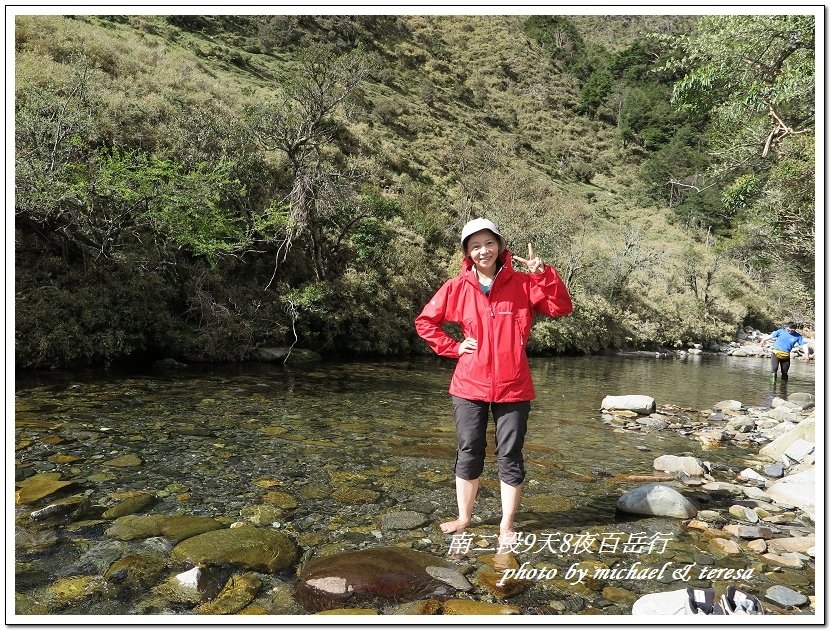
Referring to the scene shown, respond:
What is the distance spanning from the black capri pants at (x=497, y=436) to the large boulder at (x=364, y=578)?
0.86 meters

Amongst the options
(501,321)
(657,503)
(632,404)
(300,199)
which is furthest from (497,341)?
(300,199)

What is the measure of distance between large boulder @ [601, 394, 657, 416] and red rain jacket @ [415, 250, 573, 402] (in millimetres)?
9361

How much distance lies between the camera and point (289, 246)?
2219cm

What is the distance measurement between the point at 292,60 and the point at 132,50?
21595 mm

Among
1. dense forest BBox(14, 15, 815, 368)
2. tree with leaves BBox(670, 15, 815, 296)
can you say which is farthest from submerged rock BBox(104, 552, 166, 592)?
tree with leaves BBox(670, 15, 815, 296)

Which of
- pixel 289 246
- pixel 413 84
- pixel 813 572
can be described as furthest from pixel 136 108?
pixel 413 84

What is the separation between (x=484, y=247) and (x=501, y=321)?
2.14ft

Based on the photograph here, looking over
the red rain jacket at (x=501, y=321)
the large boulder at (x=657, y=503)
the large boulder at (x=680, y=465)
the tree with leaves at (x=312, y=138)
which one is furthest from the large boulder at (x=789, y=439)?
the tree with leaves at (x=312, y=138)

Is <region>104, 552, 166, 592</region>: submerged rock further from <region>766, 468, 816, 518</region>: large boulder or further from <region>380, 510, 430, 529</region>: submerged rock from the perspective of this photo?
<region>766, 468, 816, 518</region>: large boulder

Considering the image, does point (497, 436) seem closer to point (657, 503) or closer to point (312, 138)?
point (657, 503)

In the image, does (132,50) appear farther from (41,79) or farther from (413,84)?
(413,84)

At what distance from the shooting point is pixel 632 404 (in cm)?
1274

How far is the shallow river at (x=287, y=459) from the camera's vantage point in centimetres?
459

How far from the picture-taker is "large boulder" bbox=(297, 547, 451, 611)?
370cm
